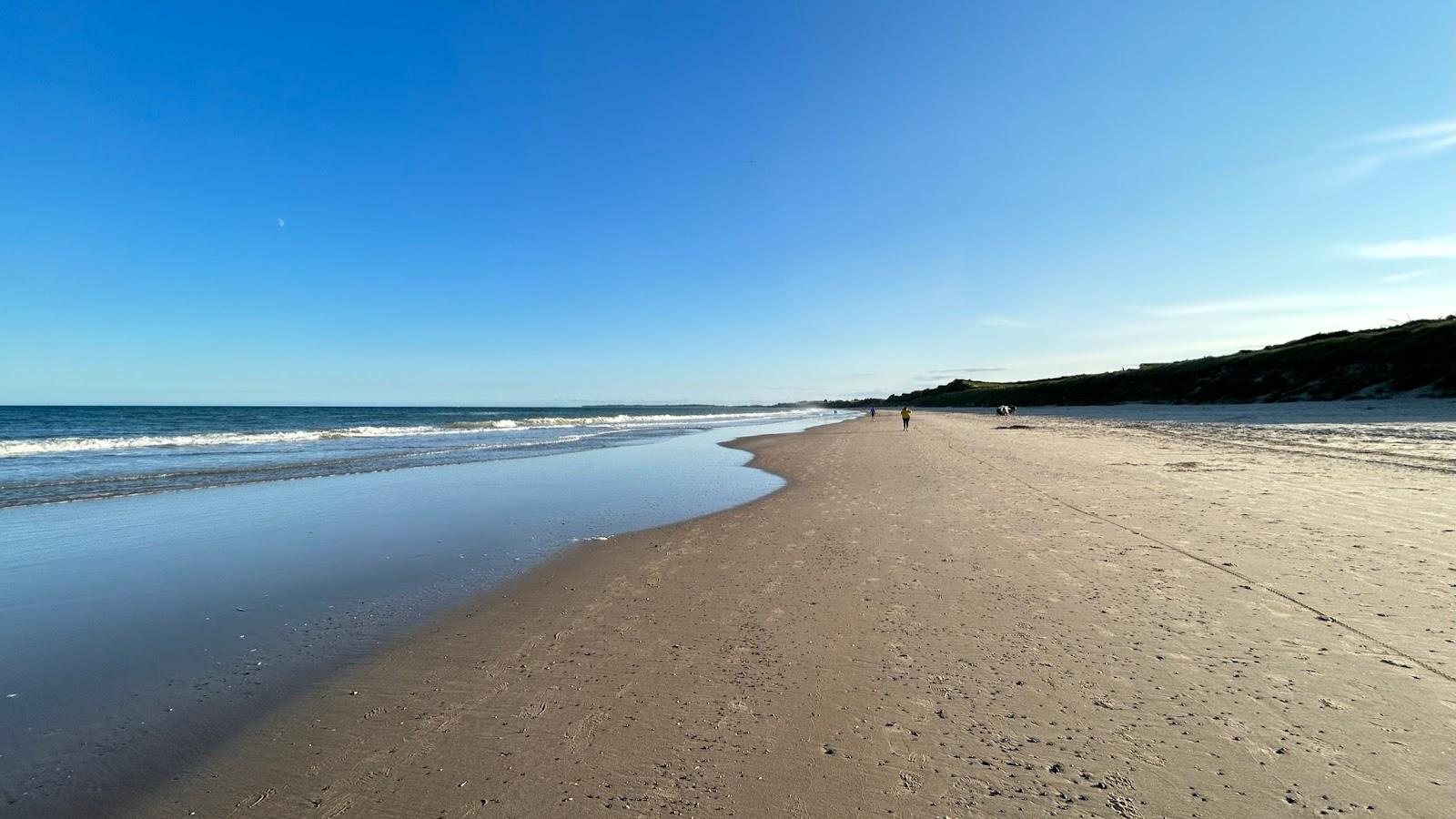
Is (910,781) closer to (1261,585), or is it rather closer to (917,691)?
(917,691)

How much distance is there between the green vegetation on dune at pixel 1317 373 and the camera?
38.8 metres

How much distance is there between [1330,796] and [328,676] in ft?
21.0

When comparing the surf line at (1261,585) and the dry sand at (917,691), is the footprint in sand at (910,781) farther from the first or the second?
the surf line at (1261,585)

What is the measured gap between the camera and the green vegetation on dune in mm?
38766

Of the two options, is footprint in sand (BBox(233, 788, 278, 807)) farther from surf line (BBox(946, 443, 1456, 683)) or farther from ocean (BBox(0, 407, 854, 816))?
surf line (BBox(946, 443, 1456, 683))

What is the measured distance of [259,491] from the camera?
14.6m

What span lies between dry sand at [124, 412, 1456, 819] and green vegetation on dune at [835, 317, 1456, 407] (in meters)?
45.9

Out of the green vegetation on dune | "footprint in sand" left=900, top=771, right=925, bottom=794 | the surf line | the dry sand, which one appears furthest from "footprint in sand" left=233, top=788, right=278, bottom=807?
the green vegetation on dune

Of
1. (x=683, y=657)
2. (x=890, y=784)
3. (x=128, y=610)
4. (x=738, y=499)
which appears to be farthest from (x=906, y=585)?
(x=128, y=610)

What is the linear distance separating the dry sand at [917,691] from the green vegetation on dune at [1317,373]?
4585 centimetres

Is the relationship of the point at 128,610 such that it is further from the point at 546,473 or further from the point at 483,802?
the point at 546,473

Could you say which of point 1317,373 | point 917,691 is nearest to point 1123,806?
point 917,691

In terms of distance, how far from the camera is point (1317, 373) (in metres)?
46.7

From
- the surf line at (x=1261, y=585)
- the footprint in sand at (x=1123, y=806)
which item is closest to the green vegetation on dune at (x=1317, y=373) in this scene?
the surf line at (x=1261, y=585)
